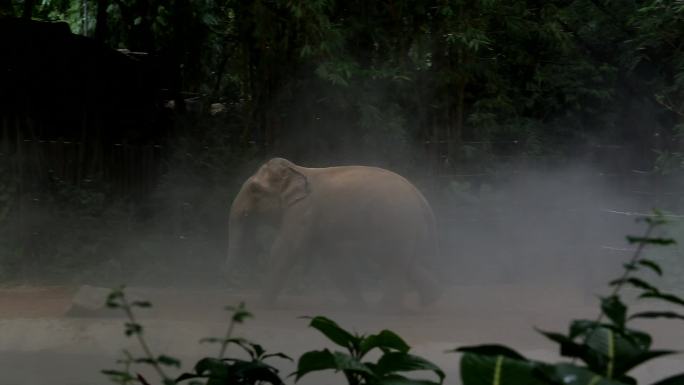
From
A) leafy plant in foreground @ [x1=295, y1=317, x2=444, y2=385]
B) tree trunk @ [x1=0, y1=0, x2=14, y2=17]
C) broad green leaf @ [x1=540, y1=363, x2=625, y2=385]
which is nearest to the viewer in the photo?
broad green leaf @ [x1=540, y1=363, x2=625, y2=385]

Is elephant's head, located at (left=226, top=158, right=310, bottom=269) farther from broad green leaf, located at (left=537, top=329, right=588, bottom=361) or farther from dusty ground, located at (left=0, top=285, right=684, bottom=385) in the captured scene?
broad green leaf, located at (left=537, top=329, right=588, bottom=361)

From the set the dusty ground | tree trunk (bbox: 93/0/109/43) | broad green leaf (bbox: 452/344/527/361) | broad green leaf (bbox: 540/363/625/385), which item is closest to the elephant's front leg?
the dusty ground

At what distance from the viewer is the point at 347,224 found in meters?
6.98

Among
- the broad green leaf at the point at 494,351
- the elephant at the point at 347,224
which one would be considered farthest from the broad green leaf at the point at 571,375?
the elephant at the point at 347,224

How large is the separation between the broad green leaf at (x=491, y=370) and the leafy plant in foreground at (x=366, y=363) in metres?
0.20

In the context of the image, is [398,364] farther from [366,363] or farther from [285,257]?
[285,257]

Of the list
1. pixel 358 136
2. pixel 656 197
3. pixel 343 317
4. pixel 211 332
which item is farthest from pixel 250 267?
pixel 656 197

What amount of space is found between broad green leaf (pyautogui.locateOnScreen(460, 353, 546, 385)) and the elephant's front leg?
18.1ft

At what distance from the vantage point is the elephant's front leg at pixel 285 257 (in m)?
6.97

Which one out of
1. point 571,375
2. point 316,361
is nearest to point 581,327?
point 571,375

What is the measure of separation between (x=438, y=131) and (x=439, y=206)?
80 centimetres

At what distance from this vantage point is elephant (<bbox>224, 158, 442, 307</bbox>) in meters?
6.95

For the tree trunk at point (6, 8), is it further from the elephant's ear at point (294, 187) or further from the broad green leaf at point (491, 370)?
the broad green leaf at point (491, 370)

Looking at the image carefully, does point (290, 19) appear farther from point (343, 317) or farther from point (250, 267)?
point (343, 317)
